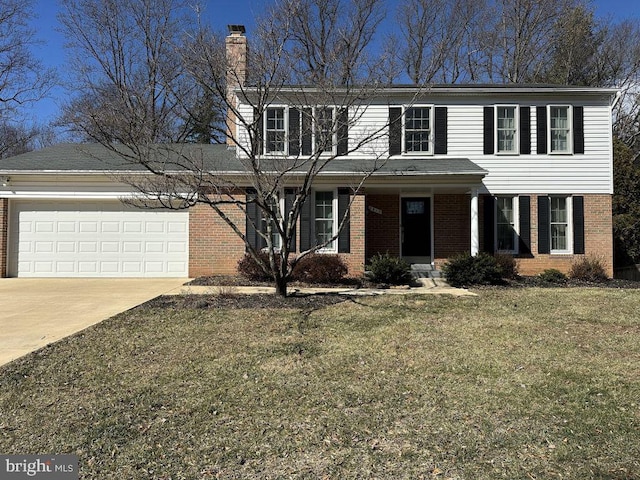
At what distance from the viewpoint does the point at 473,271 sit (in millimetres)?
11070

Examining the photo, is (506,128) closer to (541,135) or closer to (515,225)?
(541,135)

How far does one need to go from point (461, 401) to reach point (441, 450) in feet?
2.99

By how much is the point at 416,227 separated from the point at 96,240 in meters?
9.74

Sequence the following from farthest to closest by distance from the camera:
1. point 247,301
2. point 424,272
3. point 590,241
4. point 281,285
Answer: point 590,241 → point 424,272 → point 281,285 → point 247,301

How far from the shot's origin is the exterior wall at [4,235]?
12.2 meters

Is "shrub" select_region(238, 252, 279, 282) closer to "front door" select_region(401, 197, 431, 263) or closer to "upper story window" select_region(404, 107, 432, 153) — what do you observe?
"front door" select_region(401, 197, 431, 263)

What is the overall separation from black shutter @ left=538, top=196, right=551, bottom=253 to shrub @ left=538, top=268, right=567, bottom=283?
3.46 feet

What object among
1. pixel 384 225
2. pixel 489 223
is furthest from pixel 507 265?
pixel 384 225

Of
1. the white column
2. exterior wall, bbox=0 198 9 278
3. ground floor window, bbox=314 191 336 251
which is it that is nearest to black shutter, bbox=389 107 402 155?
ground floor window, bbox=314 191 336 251

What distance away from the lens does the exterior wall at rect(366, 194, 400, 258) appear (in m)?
13.4

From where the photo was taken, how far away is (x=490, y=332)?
6.15 meters

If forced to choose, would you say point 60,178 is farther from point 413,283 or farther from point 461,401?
point 461,401

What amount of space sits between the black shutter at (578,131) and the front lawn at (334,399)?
831cm

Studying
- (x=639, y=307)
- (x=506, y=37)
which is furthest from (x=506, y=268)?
(x=506, y=37)
